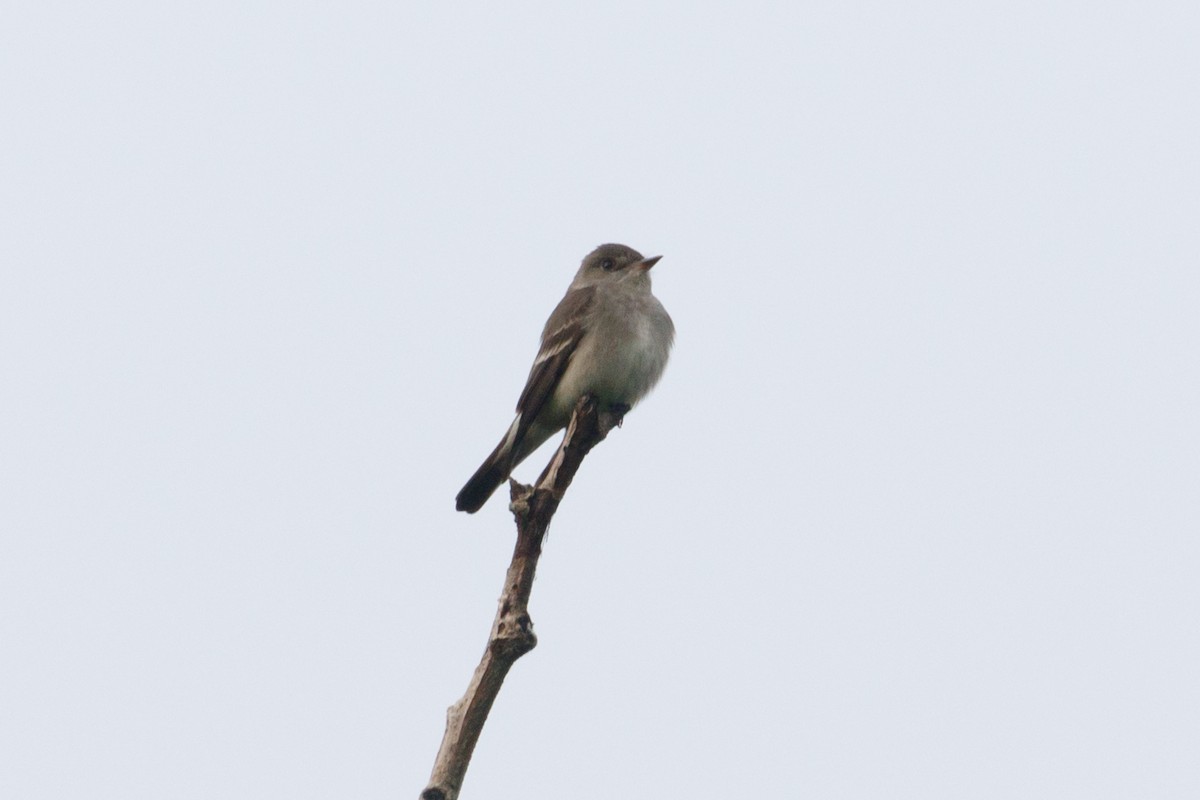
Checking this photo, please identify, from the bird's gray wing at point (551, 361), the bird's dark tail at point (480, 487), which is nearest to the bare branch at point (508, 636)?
the bird's dark tail at point (480, 487)

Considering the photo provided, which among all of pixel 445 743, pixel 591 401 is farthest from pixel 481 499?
pixel 445 743

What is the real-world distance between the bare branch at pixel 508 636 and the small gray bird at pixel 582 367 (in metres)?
3.60

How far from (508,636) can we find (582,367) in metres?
5.01

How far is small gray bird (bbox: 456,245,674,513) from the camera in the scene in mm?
10320

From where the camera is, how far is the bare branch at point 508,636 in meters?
5.20

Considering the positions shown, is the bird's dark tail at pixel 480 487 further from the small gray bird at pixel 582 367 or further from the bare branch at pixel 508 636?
the bare branch at pixel 508 636

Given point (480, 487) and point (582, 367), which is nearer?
point (480, 487)

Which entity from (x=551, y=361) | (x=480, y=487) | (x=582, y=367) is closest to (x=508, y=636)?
(x=480, y=487)

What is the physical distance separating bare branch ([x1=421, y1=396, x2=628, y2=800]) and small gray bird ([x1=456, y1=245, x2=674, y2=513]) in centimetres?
360

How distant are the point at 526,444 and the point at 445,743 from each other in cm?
565

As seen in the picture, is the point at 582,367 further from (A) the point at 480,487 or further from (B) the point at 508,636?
(B) the point at 508,636

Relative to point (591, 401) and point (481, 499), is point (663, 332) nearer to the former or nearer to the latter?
point (481, 499)

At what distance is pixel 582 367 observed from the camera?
10.4m

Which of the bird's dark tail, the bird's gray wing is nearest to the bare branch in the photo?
the bird's dark tail
